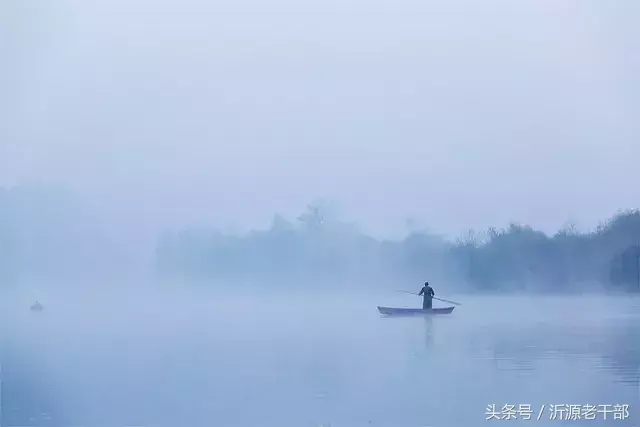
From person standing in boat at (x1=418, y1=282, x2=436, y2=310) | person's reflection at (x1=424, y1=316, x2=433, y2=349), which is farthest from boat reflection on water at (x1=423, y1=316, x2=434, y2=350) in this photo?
person standing in boat at (x1=418, y1=282, x2=436, y2=310)

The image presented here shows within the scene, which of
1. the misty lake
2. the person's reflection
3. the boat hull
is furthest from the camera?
the boat hull

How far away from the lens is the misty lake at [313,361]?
3.49 metres

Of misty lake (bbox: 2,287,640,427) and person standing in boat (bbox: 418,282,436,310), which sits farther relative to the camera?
person standing in boat (bbox: 418,282,436,310)

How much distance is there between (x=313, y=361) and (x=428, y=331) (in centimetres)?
143

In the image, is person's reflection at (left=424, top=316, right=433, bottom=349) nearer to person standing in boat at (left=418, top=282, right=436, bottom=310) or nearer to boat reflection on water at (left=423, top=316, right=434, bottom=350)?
boat reflection on water at (left=423, top=316, right=434, bottom=350)

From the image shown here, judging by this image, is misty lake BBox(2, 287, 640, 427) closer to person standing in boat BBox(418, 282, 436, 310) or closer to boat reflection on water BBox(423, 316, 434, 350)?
boat reflection on water BBox(423, 316, 434, 350)

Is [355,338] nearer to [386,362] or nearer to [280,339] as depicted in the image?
[280,339]

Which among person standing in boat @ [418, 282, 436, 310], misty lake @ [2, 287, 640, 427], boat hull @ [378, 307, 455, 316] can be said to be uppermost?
person standing in boat @ [418, 282, 436, 310]

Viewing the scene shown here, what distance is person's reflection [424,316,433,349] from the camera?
5.09m

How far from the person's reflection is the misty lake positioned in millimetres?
14

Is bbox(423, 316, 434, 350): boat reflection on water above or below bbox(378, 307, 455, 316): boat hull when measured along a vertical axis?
below

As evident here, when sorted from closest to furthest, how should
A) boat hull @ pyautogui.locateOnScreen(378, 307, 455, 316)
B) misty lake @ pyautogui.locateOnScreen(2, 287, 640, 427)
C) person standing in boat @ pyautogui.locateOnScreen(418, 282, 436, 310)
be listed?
misty lake @ pyautogui.locateOnScreen(2, 287, 640, 427) < person standing in boat @ pyautogui.locateOnScreen(418, 282, 436, 310) < boat hull @ pyautogui.locateOnScreen(378, 307, 455, 316)

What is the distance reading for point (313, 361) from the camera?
14.8 ft

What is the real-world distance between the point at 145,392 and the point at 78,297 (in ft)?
8.75
